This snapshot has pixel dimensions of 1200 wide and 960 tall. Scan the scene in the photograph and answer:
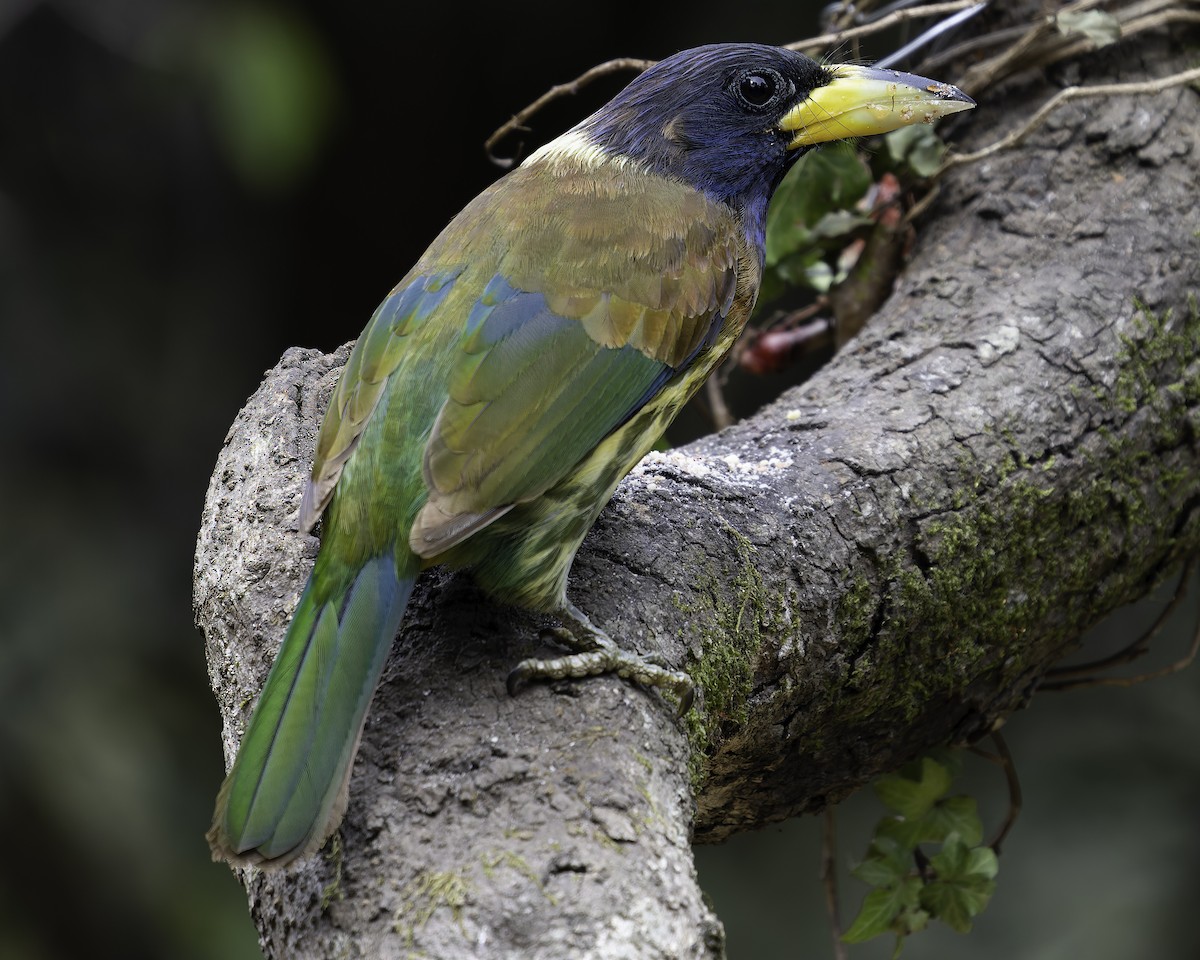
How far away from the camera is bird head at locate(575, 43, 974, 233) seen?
2281 mm

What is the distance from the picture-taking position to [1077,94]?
2.66 meters

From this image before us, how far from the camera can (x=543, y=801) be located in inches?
59.4

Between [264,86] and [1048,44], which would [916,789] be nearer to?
[1048,44]

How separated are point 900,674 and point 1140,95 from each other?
53.0 inches

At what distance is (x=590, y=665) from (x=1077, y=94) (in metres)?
1.65

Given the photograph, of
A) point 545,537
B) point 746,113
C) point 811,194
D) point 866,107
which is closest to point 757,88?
point 746,113

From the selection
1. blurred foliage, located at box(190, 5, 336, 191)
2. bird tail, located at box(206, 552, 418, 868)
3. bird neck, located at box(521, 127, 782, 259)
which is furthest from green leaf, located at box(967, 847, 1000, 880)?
blurred foliage, located at box(190, 5, 336, 191)

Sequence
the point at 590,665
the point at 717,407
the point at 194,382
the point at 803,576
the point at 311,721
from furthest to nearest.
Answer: the point at 194,382
the point at 717,407
the point at 803,576
the point at 590,665
the point at 311,721

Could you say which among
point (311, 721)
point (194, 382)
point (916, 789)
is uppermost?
point (311, 721)

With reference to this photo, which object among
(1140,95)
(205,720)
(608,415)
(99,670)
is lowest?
(205,720)

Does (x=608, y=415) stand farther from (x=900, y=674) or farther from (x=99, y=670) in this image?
(x=99, y=670)

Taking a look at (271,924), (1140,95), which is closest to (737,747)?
(271,924)

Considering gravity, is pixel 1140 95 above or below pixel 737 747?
above

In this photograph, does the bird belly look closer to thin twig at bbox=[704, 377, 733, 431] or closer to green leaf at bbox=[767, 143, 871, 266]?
green leaf at bbox=[767, 143, 871, 266]
